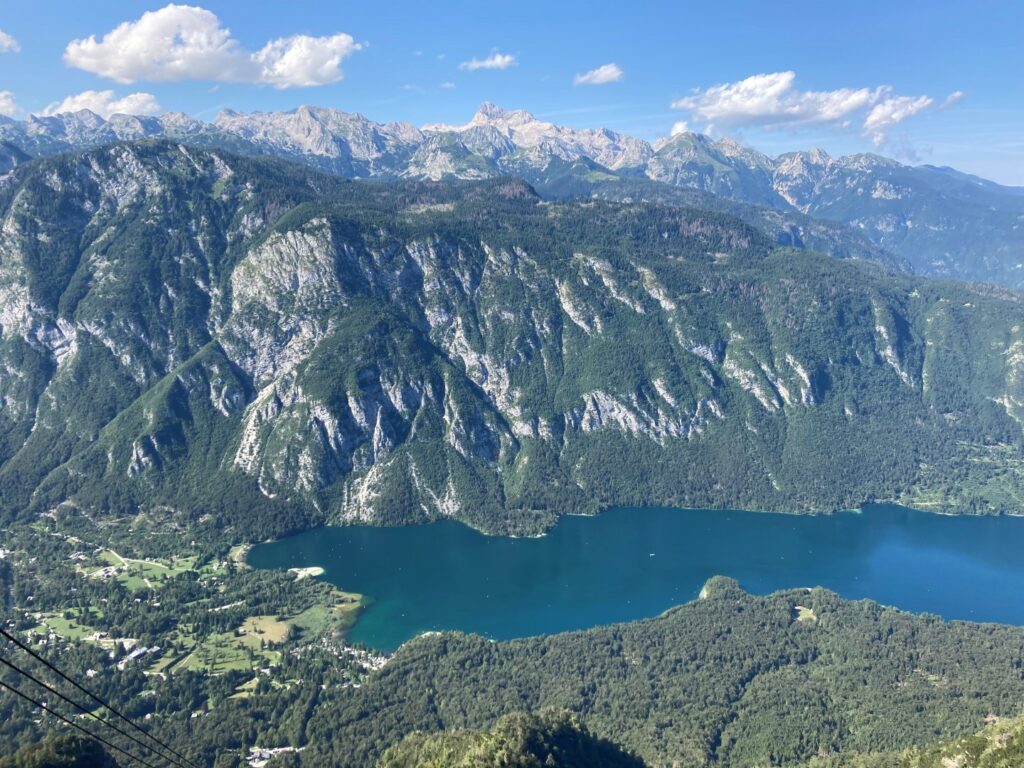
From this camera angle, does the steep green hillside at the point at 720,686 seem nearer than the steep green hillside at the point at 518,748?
No

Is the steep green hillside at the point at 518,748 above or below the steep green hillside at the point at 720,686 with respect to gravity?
above

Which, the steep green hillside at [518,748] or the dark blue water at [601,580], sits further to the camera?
the dark blue water at [601,580]

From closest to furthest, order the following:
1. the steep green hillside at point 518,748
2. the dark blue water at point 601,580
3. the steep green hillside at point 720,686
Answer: the steep green hillside at point 518,748, the steep green hillside at point 720,686, the dark blue water at point 601,580

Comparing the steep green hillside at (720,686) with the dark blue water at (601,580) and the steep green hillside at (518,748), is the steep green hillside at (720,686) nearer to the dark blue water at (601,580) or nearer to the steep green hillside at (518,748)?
the steep green hillside at (518,748)

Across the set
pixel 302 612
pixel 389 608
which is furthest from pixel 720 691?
pixel 302 612

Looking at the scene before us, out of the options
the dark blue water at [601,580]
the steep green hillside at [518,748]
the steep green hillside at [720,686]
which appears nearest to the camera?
the steep green hillside at [518,748]

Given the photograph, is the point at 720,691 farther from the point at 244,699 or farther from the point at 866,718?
the point at 244,699

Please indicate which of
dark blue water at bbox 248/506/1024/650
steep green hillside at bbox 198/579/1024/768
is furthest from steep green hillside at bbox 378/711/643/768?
dark blue water at bbox 248/506/1024/650

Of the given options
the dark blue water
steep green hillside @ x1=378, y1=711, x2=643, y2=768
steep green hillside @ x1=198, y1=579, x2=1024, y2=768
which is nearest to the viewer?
steep green hillside @ x1=378, y1=711, x2=643, y2=768

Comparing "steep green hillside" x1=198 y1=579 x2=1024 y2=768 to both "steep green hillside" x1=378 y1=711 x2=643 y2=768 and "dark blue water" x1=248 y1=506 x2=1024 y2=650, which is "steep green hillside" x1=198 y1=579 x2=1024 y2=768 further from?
"dark blue water" x1=248 y1=506 x2=1024 y2=650

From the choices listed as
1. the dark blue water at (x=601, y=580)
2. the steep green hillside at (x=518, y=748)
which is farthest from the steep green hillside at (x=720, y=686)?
the dark blue water at (x=601, y=580)

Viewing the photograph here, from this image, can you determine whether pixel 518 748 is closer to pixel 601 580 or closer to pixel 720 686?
pixel 720 686
